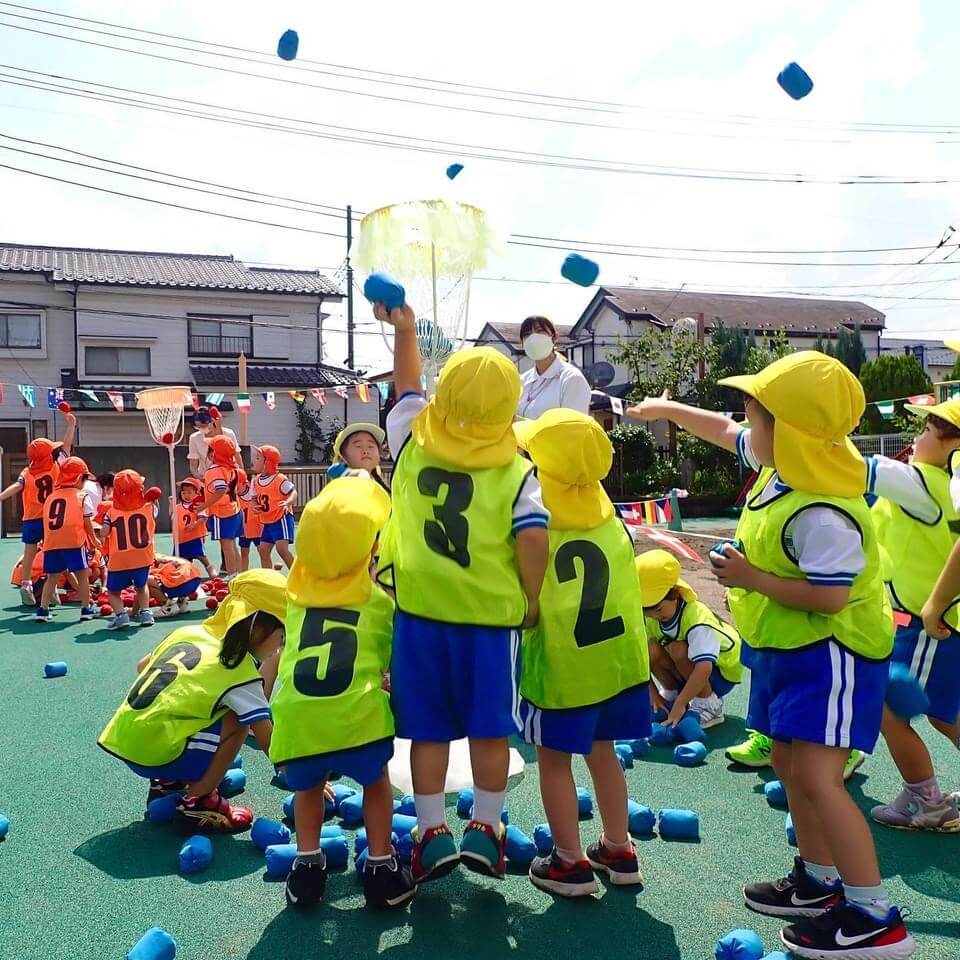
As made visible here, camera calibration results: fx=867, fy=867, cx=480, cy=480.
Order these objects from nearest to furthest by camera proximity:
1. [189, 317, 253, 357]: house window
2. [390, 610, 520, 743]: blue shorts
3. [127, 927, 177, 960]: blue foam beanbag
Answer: [127, 927, 177, 960]: blue foam beanbag → [390, 610, 520, 743]: blue shorts → [189, 317, 253, 357]: house window

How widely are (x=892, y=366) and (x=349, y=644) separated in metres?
22.8

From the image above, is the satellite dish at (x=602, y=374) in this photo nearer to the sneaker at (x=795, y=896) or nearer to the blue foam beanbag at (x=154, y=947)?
the sneaker at (x=795, y=896)

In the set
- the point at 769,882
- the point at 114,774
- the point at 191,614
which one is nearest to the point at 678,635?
the point at 769,882

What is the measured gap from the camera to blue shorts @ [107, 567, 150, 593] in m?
8.07

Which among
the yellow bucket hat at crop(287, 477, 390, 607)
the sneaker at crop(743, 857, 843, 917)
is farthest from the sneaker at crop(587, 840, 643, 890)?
the yellow bucket hat at crop(287, 477, 390, 607)

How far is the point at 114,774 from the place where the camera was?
404cm

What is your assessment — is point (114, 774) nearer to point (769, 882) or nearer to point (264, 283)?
point (769, 882)

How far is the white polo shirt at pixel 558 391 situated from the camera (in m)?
4.48

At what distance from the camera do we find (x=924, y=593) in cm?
342

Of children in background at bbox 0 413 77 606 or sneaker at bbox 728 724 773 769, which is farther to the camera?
children in background at bbox 0 413 77 606

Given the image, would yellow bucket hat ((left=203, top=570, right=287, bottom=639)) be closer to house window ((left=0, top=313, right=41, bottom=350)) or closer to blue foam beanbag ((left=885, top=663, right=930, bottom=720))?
blue foam beanbag ((left=885, top=663, right=930, bottom=720))

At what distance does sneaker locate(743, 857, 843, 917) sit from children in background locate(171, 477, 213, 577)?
812cm

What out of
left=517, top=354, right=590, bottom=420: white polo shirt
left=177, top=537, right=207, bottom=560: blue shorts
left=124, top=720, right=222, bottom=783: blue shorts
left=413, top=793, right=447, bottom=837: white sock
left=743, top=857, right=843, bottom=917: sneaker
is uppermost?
left=517, top=354, right=590, bottom=420: white polo shirt

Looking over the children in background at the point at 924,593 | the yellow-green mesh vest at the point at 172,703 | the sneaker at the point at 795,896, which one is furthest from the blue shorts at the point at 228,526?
the sneaker at the point at 795,896
